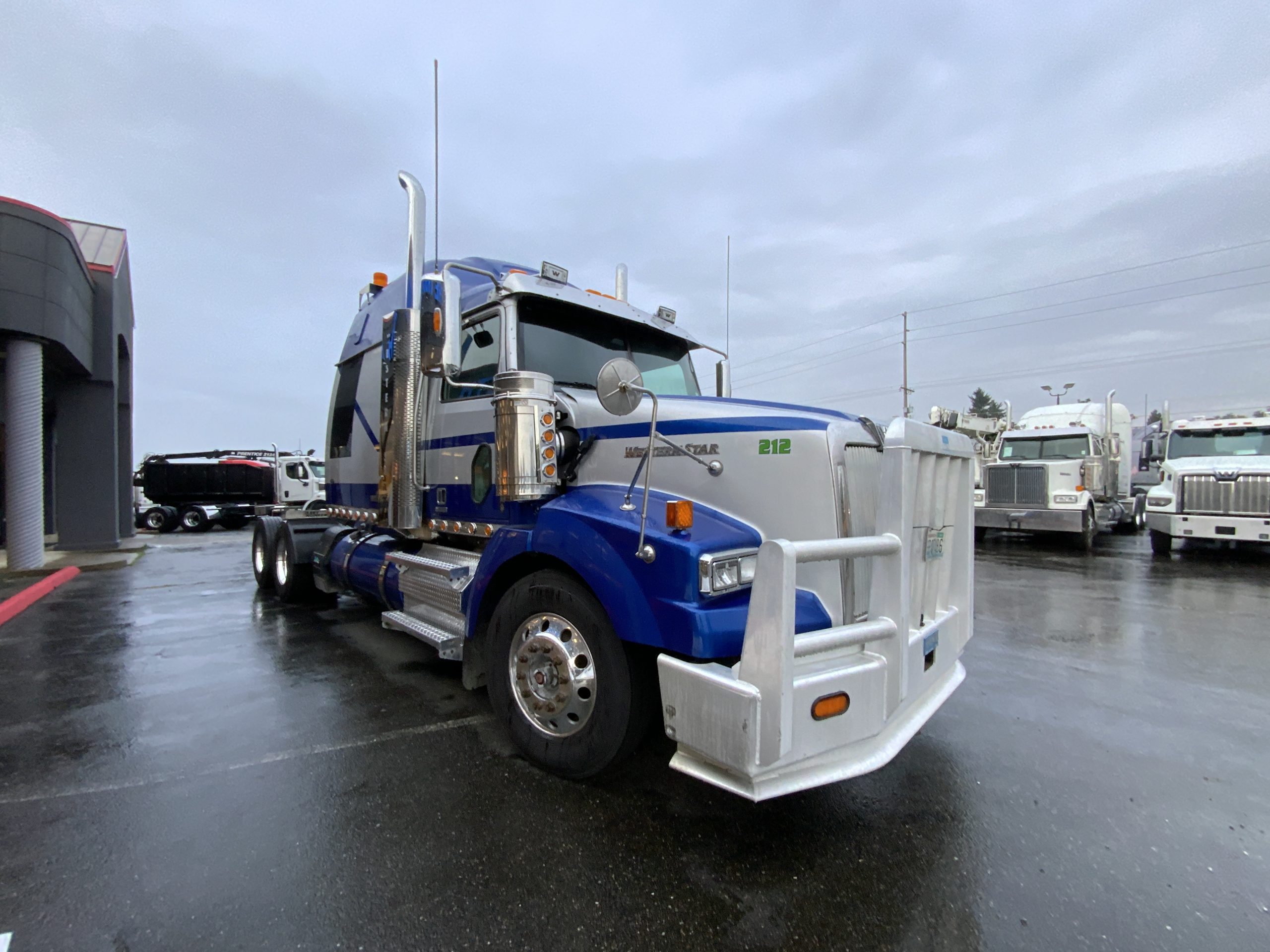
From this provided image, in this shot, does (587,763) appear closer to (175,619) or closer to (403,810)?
(403,810)

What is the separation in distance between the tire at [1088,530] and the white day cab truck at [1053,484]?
16mm

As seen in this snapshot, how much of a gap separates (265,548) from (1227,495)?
47.5 feet

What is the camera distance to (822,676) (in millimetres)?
2217

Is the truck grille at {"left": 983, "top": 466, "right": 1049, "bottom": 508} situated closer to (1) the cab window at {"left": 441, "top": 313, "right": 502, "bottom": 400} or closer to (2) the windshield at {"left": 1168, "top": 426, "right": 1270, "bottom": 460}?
(2) the windshield at {"left": 1168, "top": 426, "right": 1270, "bottom": 460}

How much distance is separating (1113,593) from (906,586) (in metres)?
7.43

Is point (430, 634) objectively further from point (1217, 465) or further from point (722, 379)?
point (1217, 465)

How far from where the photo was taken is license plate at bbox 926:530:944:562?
2.97 meters

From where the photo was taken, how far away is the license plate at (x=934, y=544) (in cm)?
297

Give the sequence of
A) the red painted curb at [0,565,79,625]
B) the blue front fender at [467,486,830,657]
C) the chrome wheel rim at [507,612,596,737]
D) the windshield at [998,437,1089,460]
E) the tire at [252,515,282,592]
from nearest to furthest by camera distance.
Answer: the blue front fender at [467,486,830,657], the chrome wheel rim at [507,612,596,737], the red painted curb at [0,565,79,625], the tire at [252,515,282,592], the windshield at [998,437,1089,460]

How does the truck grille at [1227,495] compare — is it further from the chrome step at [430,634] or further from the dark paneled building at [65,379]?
the dark paneled building at [65,379]

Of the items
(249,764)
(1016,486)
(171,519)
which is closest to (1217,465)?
(1016,486)

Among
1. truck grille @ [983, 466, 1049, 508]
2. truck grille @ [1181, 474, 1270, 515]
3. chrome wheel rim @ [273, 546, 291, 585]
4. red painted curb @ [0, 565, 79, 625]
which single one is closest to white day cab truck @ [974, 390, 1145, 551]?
truck grille @ [983, 466, 1049, 508]

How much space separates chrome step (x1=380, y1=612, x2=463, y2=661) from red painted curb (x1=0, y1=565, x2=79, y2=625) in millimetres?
5171

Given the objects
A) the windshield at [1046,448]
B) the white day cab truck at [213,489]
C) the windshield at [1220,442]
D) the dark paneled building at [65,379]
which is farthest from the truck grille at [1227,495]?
the white day cab truck at [213,489]
